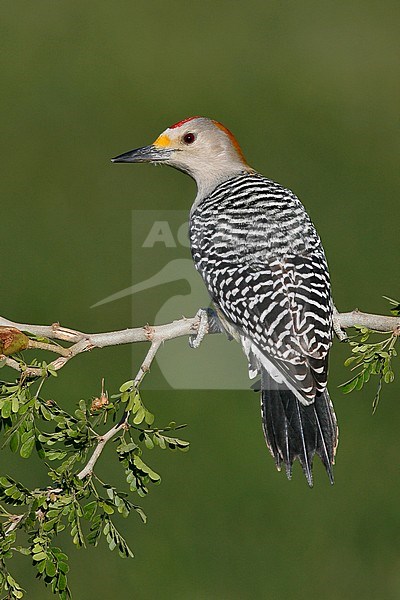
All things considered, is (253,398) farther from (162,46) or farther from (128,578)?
(162,46)

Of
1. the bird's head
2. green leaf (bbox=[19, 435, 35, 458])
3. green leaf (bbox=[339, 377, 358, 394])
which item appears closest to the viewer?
green leaf (bbox=[19, 435, 35, 458])

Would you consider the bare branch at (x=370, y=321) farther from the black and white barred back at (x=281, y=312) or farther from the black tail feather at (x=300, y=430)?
the black tail feather at (x=300, y=430)

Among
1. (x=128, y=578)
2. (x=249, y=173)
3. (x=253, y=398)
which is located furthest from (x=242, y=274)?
(x=253, y=398)

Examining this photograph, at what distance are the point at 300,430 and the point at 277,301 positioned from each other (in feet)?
1.44

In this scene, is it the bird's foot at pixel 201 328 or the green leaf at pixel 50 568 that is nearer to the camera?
the green leaf at pixel 50 568

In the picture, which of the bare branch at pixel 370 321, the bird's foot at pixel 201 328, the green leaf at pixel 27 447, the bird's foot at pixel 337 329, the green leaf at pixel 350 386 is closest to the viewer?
the green leaf at pixel 27 447

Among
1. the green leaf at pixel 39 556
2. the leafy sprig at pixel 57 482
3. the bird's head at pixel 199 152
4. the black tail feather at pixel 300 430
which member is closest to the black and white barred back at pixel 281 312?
the black tail feather at pixel 300 430

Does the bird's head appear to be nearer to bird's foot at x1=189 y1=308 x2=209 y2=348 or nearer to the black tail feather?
bird's foot at x1=189 y1=308 x2=209 y2=348

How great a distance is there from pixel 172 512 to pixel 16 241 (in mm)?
3758

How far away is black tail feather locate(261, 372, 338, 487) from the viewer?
3.89 m

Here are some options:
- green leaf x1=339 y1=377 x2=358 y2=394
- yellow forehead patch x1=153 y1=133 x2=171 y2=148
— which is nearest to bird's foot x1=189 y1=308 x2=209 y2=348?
green leaf x1=339 y1=377 x2=358 y2=394

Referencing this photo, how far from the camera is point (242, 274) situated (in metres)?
4.10

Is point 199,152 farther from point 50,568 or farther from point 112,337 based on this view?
point 50,568

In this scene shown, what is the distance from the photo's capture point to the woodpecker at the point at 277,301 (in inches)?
151
